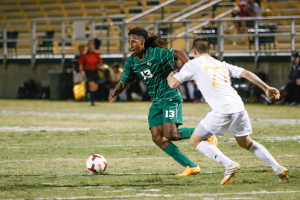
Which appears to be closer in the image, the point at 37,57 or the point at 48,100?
the point at 48,100

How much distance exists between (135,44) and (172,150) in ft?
4.76

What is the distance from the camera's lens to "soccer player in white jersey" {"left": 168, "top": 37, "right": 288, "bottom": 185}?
18.7 ft

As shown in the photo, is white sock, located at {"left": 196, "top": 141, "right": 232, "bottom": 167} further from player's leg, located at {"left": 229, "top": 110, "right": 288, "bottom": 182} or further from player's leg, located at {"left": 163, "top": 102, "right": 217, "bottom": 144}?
player's leg, located at {"left": 163, "top": 102, "right": 217, "bottom": 144}

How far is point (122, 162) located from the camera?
24.3 ft

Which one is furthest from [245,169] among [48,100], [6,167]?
[48,100]

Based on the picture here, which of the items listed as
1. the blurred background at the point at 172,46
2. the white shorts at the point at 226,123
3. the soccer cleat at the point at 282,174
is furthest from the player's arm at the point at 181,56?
the blurred background at the point at 172,46

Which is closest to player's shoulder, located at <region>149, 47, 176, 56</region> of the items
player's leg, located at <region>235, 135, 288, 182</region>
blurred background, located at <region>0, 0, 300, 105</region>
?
player's leg, located at <region>235, 135, 288, 182</region>

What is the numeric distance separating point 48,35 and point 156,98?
1742 cm

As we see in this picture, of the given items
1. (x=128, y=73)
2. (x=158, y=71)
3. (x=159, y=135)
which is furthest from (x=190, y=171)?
(x=128, y=73)

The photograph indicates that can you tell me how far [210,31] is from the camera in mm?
19641

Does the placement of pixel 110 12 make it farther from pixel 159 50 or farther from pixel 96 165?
pixel 96 165

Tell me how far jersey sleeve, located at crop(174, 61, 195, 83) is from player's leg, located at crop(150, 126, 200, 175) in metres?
1.13

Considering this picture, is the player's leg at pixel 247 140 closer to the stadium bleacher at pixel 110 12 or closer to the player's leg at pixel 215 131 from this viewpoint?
the player's leg at pixel 215 131

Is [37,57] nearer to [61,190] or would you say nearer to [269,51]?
[269,51]
